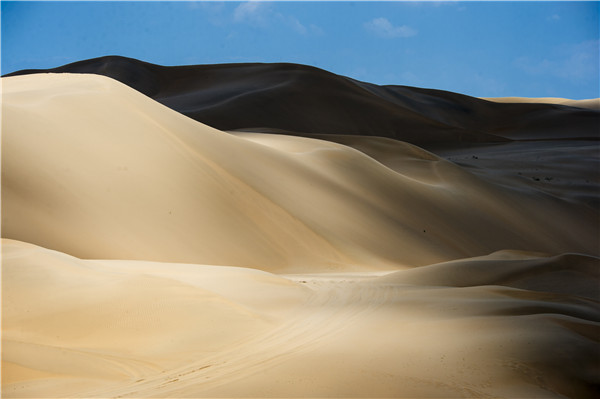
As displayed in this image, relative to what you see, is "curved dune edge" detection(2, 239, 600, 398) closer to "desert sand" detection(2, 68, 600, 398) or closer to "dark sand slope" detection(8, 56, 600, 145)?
"desert sand" detection(2, 68, 600, 398)

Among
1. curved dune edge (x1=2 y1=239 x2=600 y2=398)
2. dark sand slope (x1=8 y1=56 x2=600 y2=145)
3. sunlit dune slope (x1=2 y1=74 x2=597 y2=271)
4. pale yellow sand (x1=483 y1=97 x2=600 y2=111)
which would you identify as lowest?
curved dune edge (x1=2 y1=239 x2=600 y2=398)

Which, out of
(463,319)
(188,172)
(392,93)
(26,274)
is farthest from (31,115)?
(392,93)

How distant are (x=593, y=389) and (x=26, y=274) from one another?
4.78m

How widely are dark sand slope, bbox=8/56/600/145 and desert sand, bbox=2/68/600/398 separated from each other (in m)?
19.2

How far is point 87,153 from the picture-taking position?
1398cm

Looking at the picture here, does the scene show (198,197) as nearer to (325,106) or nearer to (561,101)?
(325,106)

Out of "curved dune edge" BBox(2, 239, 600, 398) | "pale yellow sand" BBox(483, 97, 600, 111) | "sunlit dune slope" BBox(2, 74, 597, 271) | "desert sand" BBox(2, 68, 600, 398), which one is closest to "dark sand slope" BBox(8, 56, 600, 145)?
"pale yellow sand" BBox(483, 97, 600, 111)

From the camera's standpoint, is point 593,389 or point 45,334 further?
point 45,334

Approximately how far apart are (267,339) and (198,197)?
8.71m

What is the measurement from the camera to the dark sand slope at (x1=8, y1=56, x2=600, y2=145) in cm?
4534

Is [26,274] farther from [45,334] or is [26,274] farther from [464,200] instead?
[464,200]

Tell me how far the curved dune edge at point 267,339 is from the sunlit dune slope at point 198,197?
4446 mm

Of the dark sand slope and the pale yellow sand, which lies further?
the pale yellow sand

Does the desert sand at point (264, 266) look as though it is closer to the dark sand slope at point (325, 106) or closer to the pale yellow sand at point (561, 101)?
the dark sand slope at point (325, 106)
